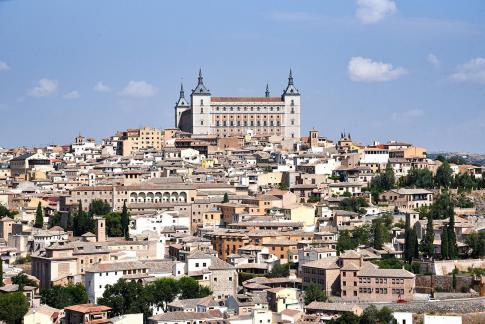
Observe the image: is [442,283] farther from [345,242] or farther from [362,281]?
[345,242]

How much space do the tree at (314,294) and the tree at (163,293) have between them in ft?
9.72

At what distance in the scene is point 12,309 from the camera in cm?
2417

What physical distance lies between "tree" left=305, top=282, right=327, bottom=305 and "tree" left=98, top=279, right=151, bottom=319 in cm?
358

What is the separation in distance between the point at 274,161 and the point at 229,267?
1871 cm

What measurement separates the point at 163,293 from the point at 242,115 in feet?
112

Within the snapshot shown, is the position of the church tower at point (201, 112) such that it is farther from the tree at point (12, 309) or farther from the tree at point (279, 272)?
the tree at point (12, 309)

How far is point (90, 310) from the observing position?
24.0m

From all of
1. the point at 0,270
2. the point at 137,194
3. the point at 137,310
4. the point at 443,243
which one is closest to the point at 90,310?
the point at 137,310

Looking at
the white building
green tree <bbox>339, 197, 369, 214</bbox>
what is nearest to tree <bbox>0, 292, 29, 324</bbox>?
the white building

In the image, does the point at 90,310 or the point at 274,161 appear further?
the point at 274,161

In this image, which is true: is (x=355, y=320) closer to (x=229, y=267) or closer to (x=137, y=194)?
(x=229, y=267)

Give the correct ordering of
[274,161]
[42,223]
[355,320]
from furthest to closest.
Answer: [274,161], [42,223], [355,320]

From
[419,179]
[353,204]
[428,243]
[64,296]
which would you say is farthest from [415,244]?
[419,179]

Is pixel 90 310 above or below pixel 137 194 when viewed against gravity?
below
